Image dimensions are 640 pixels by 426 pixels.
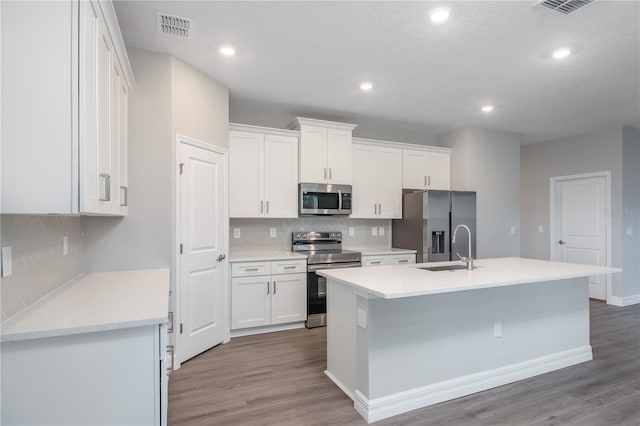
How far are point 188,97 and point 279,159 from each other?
1378mm

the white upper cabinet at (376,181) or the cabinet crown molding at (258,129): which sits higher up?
the cabinet crown molding at (258,129)

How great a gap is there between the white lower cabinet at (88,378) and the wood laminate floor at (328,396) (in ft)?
2.80

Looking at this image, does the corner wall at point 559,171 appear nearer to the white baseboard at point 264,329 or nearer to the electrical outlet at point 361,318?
the white baseboard at point 264,329

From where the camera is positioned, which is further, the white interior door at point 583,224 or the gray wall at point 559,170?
the white interior door at point 583,224

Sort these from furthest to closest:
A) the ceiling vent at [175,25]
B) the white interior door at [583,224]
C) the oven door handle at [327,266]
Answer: the white interior door at [583,224] → the oven door handle at [327,266] → the ceiling vent at [175,25]

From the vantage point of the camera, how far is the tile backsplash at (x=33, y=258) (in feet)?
4.88

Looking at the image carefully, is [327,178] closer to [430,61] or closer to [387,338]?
[430,61]

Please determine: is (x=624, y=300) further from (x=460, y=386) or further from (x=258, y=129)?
(x=258, y=129)

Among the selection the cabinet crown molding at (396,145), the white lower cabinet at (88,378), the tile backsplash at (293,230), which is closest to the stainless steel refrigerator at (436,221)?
the tile backsplash at (293,230)

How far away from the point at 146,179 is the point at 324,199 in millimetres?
2139

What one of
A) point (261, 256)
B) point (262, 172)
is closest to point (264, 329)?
point (261, 256)

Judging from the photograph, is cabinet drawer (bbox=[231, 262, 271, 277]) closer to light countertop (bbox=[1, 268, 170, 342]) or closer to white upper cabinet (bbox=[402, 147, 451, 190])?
light countertop (bbox=[1, 268, 170, 342])

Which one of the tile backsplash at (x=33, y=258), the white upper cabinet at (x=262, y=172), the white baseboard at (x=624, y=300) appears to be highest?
the white upper cabinet at (x=262, y=172)

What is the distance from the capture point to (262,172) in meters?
4.13
